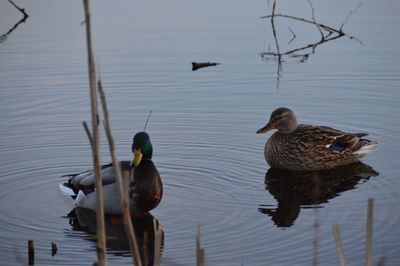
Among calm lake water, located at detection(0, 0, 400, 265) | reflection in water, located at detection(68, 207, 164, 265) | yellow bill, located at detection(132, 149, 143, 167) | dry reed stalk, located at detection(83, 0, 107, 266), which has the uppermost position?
dry reed stalk, located at detection(83, 0, 107, 266)

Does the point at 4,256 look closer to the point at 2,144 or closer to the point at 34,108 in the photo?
the point at 2,144

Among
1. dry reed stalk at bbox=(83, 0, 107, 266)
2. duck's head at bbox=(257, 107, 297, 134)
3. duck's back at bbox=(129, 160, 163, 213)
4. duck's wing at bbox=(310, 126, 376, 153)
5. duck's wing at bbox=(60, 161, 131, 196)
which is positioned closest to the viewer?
dry reed stalk at bbox=(83, 0, 107, 266)

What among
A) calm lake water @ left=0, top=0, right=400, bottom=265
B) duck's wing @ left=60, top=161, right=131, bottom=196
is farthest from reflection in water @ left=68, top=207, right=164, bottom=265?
duck's wing @ left=60, top=161, right=131, bottom=196

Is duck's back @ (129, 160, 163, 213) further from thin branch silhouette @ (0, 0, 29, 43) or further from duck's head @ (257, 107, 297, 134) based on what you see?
thin branch silhouette @ (0, 0, 29, 43)

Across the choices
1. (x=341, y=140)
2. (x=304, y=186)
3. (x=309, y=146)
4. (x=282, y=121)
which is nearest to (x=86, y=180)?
(x=304, y=186)

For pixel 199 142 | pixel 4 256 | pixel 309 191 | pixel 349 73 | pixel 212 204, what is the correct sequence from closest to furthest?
pixel 4 256, pixel 212 204, pixel 309 191, pixel 199 142, pixel 349 73

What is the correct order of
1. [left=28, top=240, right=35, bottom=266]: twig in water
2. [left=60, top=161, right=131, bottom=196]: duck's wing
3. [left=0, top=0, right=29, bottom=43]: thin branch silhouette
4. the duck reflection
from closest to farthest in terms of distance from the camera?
[left=28, top=240, right=35, bottom=266]: twig in water < the duck reflection < [left=60, top=161, right=131, bottom=196]: duck's wing < [left=0, top=0, right=29, bottom=43]: thin branch silhouette

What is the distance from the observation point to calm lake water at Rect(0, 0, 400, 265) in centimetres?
726

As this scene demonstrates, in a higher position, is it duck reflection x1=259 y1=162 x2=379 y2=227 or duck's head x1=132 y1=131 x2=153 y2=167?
duck's head x1=132 y1=131 x2=153 y2=167

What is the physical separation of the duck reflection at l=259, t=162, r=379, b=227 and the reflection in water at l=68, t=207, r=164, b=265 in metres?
1.01

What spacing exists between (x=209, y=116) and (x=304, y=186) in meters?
2.09

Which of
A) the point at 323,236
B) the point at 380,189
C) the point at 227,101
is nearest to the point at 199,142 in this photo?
the point at 227,101

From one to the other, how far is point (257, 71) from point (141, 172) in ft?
15.3

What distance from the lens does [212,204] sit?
8.11 metres
